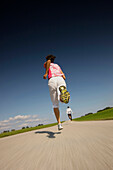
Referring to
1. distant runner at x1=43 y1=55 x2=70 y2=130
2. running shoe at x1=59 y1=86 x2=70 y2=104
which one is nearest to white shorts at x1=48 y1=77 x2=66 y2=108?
distant runner at x1=43 y1=55 x2=70 y2=130

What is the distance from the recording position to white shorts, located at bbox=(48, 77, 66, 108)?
11.6ft

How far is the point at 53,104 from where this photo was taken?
12.0ft

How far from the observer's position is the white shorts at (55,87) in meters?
3.53

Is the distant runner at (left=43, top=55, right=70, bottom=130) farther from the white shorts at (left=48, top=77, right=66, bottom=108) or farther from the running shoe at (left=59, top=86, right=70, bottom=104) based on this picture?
the running shoe at (left=59, top=86, right=70, bottom=104)

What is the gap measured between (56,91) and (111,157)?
2710mm

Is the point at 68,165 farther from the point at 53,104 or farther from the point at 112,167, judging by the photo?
the point at 53,104

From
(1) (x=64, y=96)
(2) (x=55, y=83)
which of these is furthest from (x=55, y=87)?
(1) (x=64, y=96)

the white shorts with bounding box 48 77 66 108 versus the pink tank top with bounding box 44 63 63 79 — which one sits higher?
the pink tank top with bounding box 44 63 63 79

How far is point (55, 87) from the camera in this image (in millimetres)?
→ 3537

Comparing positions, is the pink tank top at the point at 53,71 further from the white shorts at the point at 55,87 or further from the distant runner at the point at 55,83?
the white shorts at the point at 55,87

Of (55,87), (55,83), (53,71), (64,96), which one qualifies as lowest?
(64,96)

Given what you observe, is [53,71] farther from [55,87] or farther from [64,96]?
[64,96]

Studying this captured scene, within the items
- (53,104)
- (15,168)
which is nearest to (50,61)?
(53,104)

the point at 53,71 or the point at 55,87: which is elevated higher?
the point at 53,71
